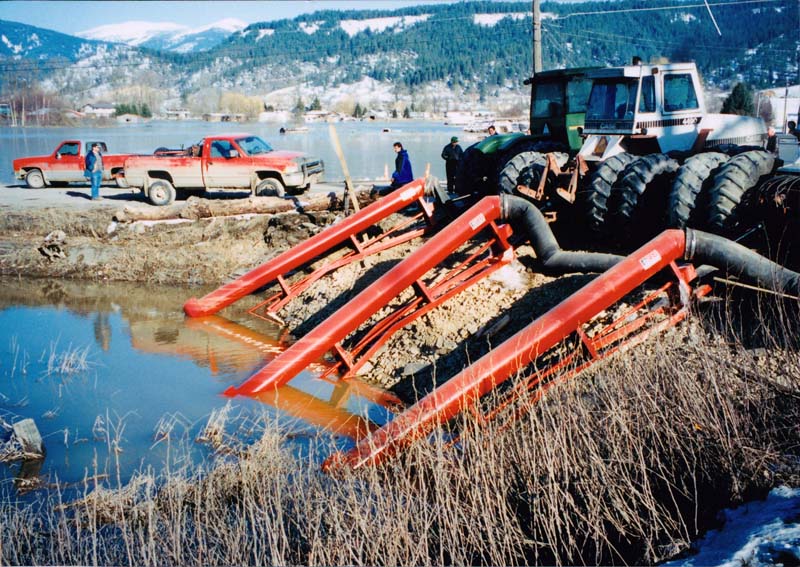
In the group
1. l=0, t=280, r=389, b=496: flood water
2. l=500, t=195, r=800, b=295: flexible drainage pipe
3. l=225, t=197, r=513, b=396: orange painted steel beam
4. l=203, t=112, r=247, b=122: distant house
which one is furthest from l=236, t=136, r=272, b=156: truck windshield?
l=203, t=112, r=247, b=122: distant house

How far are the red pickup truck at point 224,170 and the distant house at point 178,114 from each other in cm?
12103

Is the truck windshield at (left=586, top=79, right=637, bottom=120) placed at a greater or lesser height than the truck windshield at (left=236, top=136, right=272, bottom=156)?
greater

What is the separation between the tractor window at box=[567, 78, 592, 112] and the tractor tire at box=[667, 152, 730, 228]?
18.1 feet

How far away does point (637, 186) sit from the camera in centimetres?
970

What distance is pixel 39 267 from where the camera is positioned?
15.1 metres

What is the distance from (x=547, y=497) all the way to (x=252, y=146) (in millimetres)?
16160

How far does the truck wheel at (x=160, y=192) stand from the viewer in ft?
62.4

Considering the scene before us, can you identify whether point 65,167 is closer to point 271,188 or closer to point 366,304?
point 271,188

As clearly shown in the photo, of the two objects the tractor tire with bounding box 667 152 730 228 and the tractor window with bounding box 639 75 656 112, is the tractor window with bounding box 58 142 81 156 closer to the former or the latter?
the tractor window with bounding box 639 75 656 112

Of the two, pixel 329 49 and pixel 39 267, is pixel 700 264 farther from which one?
pixel 329 49

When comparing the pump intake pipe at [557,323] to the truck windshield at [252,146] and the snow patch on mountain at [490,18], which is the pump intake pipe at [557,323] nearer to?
the truck windshield at [252,146]

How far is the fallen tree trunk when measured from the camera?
52.1ft

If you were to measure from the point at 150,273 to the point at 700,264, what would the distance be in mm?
10692

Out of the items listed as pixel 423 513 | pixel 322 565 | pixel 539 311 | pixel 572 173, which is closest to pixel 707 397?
pixel 423 513
